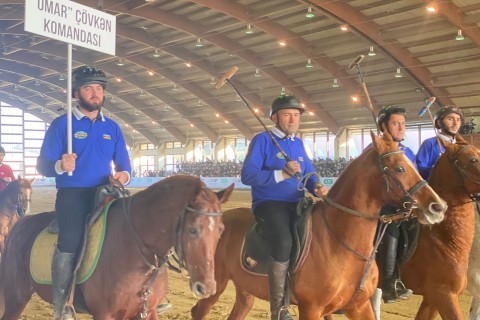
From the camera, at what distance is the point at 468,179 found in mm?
4555

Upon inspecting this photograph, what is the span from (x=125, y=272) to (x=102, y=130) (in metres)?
1.18

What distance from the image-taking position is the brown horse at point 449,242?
4.38 metres

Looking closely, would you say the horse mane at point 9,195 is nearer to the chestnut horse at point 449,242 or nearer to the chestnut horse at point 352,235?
the chestnut horse at point 352,235

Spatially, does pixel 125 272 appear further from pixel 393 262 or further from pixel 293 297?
pixel 393 262

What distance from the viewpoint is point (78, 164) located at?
378cm

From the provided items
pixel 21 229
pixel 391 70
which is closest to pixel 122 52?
pixel 391 70

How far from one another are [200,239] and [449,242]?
104 inches

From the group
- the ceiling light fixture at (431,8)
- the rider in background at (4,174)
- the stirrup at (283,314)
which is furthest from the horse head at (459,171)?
the ceiling light fixture at (431,8)

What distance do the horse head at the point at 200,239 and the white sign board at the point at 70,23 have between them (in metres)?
1.94

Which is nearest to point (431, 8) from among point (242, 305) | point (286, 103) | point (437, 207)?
point (286, 103)

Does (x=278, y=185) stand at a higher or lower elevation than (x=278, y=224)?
higher

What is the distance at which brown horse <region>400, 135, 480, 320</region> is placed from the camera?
438cm

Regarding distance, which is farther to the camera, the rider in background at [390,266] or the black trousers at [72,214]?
the rider in background at [390,266]

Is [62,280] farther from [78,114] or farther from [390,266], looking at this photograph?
[390,266]
